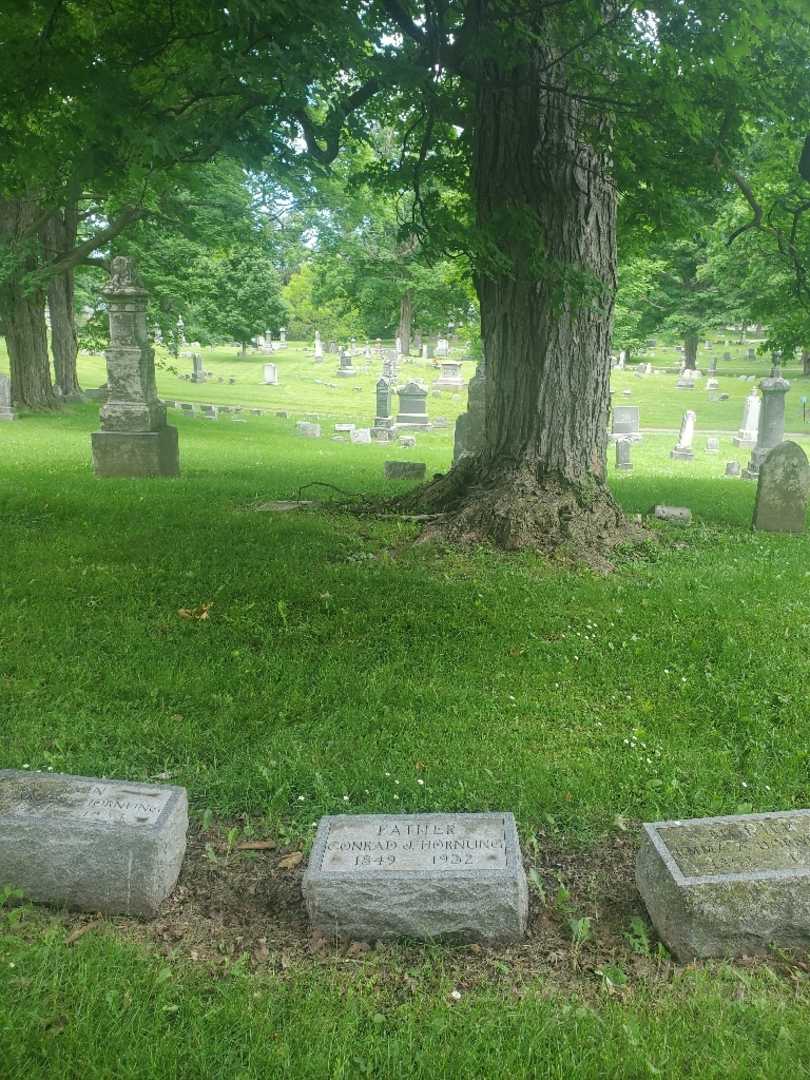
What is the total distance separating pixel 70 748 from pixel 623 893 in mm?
2909

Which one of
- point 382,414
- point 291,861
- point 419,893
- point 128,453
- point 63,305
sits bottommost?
point 382,414

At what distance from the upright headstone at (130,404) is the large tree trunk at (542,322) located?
6094 mm

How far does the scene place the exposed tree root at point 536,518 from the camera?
805 cm

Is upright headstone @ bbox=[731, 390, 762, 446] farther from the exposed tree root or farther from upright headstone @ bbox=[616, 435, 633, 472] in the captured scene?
the exposed tree root

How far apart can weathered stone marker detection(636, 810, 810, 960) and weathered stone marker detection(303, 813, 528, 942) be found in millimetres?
558

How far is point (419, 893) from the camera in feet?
10.9

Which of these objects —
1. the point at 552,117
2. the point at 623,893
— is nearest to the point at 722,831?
the point at 623,893

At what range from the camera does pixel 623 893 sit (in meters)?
3.72

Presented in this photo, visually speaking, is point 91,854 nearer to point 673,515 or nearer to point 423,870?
point 423,870

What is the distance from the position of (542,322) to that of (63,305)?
838 inches

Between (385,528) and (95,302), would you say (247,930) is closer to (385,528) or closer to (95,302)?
(385,528)

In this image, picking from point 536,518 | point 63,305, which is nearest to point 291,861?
point 536,518

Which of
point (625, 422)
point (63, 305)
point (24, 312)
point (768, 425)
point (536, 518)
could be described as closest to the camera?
point (536, 518)

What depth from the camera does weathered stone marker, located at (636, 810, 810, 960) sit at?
3.24 meters
